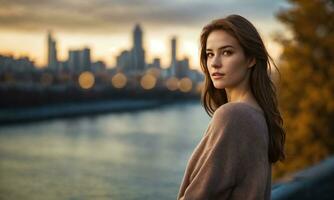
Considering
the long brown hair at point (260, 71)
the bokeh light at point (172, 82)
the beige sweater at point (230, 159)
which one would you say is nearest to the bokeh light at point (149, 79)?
the bokeh light at point (172, 82)

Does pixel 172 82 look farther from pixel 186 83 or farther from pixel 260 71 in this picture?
pixel 260 71

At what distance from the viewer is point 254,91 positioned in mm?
1786

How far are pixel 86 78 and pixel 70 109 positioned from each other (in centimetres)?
1989

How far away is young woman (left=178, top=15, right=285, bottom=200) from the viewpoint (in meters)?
1.62

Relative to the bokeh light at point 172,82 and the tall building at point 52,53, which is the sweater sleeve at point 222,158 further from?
the tall building at point 52,53

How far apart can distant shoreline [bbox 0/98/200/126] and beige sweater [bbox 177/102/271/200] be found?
79.6ft

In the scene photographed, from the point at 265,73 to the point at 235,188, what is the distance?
0.43 meters

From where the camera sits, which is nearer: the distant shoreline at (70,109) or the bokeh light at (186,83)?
the bokeh light at (186,83)

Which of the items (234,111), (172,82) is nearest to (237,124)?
(234,111)

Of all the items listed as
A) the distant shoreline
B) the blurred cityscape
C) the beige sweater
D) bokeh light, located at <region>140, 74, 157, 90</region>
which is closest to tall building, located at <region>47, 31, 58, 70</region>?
the blurred cityscape

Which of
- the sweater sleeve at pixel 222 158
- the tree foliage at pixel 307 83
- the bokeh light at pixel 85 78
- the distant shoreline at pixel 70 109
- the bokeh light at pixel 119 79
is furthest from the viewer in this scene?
the distant shoreline at pixel 70 109

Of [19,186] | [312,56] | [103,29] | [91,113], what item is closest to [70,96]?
[91,113]

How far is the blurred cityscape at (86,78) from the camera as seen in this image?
7.11 m

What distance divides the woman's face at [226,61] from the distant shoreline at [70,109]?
79.2 feet
